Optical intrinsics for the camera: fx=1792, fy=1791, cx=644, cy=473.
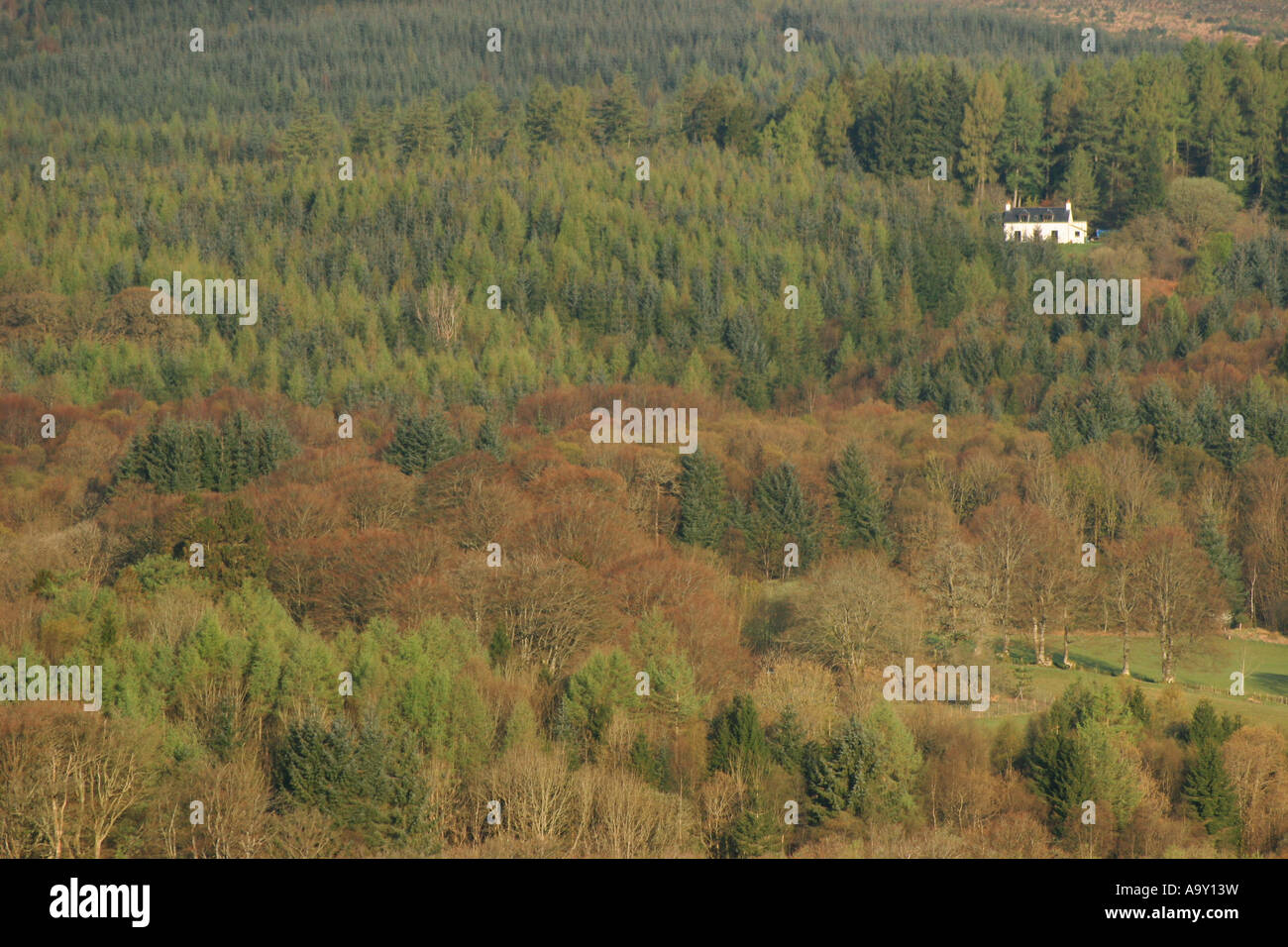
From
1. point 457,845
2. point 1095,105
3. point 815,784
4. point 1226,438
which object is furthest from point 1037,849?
point 1095,105

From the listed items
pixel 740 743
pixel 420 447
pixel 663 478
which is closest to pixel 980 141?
pixel 663 478

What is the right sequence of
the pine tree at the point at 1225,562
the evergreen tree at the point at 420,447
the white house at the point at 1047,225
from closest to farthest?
the pine tree at the point at 1225,562 → the evergreen tree at the point at 420,447 → the white house at the point at 1047,225

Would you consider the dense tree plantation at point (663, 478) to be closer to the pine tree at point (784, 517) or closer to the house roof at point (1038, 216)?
the pine tree at point (784, 517)

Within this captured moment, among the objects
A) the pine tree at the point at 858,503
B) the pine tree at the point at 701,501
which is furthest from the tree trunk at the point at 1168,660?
the pine tree at the point at 701,501

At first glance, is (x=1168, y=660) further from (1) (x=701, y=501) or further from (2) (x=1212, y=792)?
(1) (x=701, y=501)

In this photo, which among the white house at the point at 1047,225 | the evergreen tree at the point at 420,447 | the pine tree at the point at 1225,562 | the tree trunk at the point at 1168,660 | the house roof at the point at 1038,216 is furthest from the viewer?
the house roof at the point at 1038,216

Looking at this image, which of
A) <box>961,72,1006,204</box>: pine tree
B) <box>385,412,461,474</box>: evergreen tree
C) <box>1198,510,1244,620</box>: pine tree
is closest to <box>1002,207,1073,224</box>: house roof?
<box>961,72,1006,204</box>: pine tree
